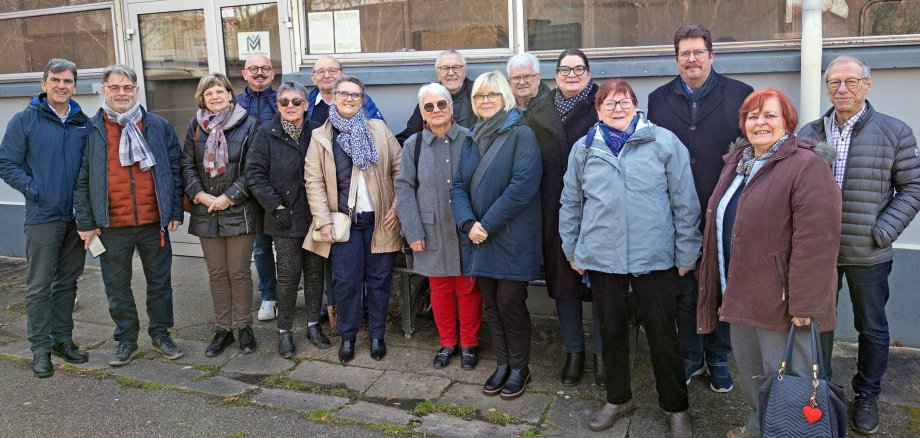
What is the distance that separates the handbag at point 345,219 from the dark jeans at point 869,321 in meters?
2.74

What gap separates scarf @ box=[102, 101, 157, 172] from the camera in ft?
15.2

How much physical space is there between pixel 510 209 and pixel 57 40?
591 cm

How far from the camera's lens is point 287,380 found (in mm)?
4613

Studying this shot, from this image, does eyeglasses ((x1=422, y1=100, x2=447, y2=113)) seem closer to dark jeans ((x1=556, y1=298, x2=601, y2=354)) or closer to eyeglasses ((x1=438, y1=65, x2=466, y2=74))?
eyeglasses ((x1=438, y1=65, x2=466, y2=74))

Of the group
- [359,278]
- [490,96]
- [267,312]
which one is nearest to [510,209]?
[490,96]

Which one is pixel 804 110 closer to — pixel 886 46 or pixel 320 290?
pixel 886 46

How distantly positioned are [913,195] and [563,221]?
1674 mm

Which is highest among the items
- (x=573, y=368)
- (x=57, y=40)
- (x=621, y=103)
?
(x=57, y=40)

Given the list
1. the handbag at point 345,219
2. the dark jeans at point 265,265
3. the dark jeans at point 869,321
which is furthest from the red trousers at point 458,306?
the dark jeans at point 869,321

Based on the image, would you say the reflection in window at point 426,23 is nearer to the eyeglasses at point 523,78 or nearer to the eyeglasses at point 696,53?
the eyeglasses at point 523,78

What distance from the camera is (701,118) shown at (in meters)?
4.05

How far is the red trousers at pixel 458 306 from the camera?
15.1 feet

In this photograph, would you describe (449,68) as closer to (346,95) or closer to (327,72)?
(346,95)

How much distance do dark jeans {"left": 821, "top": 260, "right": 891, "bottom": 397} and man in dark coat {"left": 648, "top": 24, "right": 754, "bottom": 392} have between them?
0.67m
